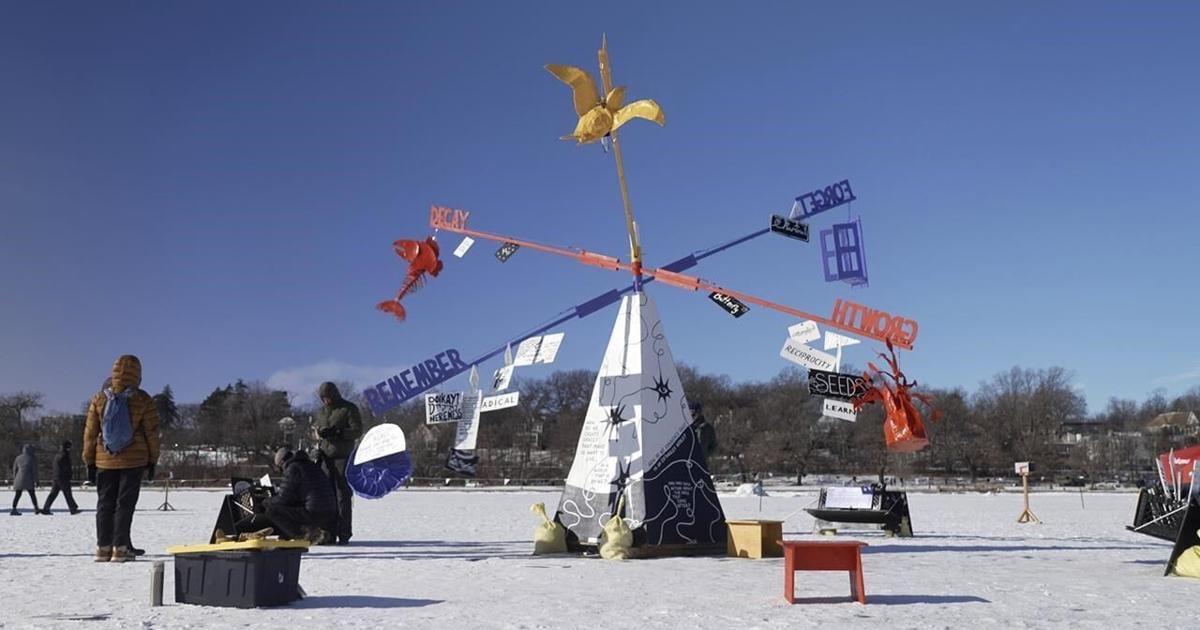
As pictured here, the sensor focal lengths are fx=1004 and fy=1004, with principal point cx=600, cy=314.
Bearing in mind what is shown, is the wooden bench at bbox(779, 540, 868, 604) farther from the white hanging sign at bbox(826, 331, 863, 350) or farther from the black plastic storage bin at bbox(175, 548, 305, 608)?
the white hanging sign at bbox(826, 331, 863, 350)

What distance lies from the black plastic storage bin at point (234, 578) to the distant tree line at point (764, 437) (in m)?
45.4

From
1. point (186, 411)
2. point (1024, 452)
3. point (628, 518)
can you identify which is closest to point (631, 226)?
point (628, 518)

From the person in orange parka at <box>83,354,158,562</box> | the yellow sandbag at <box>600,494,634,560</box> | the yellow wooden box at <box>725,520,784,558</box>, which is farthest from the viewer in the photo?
the yellow wooden box at <box>725,520,784,558</box>

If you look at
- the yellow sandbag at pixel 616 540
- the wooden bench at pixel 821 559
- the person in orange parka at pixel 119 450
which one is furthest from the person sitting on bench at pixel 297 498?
the wooden bench at pixel 821 559

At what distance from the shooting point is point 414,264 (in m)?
12.5

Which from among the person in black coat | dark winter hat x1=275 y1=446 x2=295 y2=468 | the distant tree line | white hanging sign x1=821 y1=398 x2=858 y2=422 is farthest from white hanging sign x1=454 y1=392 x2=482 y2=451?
the distant tree line

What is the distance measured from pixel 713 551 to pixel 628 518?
1200 mm

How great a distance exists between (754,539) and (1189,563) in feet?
13.5

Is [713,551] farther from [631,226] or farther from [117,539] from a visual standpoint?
[117,539]

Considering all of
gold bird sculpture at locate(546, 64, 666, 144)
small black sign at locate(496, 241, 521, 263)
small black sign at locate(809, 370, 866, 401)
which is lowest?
small black sign at locate(809, 370, 866, 401)

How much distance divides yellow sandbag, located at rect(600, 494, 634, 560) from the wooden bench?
3.28m

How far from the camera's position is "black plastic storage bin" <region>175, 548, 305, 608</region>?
6750mm

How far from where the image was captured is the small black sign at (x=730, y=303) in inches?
469

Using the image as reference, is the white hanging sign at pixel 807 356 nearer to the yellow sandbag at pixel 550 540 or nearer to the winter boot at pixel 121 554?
the yellow sandbag at pixel 550 540
